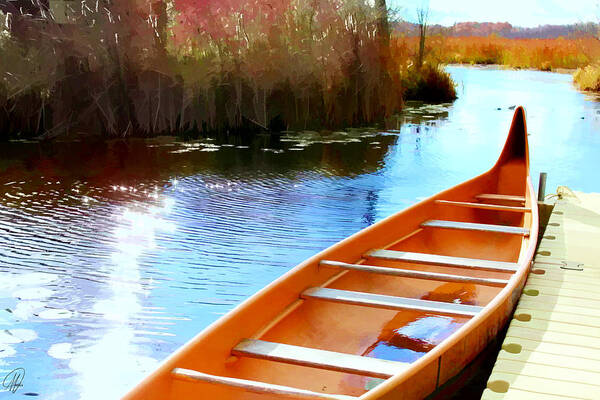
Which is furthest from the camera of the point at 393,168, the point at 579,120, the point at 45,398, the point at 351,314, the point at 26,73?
the point at 579,120

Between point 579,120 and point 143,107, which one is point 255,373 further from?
point 579,120

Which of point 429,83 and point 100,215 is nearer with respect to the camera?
point 100,215

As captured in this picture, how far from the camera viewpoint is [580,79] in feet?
55.3

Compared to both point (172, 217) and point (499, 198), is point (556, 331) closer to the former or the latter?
point (499, 198)

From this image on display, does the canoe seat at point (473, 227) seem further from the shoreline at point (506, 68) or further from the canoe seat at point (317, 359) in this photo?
the shoreline at point (506, 68)

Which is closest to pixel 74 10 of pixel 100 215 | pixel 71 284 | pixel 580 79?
pixel 100 215

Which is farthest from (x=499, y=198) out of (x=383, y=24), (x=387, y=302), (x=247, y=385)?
(x=383, y=24)

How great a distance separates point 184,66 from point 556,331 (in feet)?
23.5

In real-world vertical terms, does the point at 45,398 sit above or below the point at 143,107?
below

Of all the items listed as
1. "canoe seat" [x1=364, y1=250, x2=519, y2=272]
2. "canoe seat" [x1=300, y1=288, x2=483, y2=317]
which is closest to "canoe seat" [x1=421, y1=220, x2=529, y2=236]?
"canoe seat" [x1=364, y1=250, x2=519, y2=272]

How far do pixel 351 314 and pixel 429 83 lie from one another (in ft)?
36.1

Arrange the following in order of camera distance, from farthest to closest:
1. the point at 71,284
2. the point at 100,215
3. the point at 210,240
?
the point at 100,215
the point at 210,240
the point at 71,284

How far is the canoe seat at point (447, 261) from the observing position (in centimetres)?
359

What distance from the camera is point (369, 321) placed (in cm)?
340
